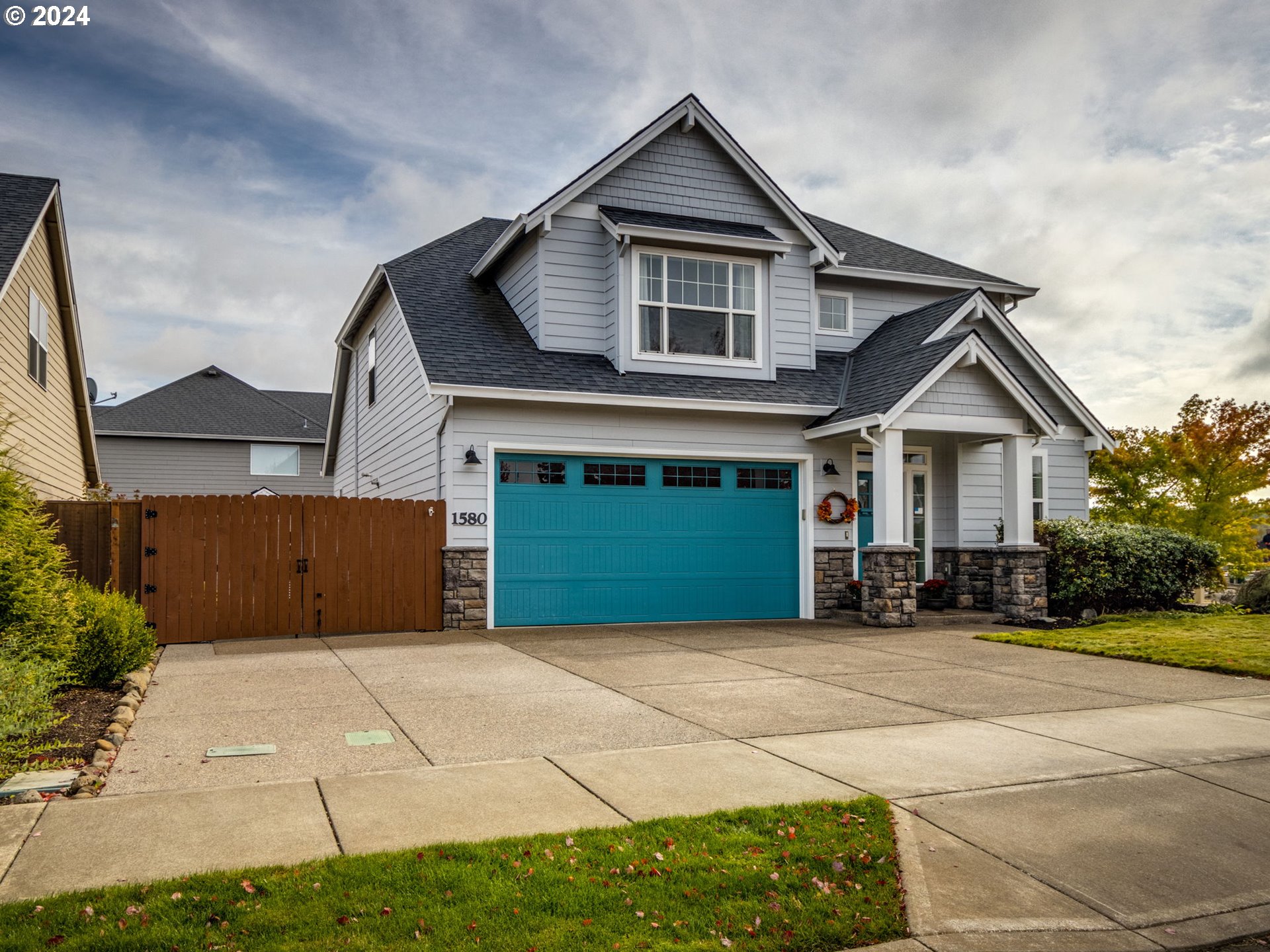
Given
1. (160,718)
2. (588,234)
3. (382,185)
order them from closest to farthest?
(160,718) < (588,234) < (382,185)

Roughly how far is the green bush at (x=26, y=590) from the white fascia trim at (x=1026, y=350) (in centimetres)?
1259

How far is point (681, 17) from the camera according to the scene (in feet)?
42.2

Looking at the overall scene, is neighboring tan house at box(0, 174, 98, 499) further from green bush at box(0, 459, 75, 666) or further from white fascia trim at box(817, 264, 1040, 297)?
white fascia trim at box(817, 264, 1040, 297)

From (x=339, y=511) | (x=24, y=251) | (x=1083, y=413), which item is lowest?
(x=339, y=511)

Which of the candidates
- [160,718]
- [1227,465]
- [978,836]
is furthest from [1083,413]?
[160,718]

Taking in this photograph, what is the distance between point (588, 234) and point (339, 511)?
585 cm

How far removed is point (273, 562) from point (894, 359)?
10.0 metres

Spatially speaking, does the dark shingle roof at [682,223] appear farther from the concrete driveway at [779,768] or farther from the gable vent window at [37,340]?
the gable vent window at [37,340]

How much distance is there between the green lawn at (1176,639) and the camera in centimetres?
1017

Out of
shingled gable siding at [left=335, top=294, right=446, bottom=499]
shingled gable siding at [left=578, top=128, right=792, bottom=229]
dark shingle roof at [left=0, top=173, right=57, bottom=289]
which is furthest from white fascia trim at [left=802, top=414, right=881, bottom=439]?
dark shingle roof at [left=0, top=173, right=57, bottom=289]

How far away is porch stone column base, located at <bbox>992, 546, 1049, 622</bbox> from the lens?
14758 mm

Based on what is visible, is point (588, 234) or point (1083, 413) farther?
point (1083, 413)

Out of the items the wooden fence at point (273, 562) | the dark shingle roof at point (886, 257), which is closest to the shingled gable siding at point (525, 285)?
the wooden fence at point (273, 562)

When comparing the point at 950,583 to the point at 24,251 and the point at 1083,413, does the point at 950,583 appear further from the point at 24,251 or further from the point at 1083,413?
the point at 24,251
